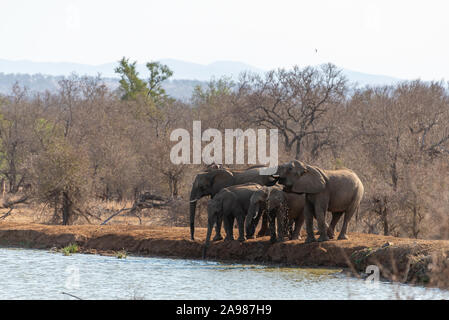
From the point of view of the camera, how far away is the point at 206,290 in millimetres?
15859

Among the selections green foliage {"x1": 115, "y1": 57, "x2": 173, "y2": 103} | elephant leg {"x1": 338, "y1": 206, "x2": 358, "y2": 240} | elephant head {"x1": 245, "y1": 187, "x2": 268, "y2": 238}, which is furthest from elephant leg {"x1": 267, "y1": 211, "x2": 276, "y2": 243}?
green foliage {"x1": 115, "y1": 57, "x2": 173, "y2": 103}

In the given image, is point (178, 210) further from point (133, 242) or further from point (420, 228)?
point (420, 228)

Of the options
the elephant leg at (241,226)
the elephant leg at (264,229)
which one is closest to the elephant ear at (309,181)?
the elephant leg at (241,226)

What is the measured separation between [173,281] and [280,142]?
21.7 metres

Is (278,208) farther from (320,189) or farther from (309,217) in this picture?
(320,189)

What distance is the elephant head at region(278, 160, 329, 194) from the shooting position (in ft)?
62.6

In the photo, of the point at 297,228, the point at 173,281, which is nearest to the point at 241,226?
the point at 297,228

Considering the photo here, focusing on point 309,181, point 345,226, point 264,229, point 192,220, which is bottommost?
point 264,229

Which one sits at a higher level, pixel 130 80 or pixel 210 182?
pixel 130 80

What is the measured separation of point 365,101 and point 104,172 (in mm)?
19311

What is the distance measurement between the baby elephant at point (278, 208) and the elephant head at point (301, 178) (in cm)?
Result: 43

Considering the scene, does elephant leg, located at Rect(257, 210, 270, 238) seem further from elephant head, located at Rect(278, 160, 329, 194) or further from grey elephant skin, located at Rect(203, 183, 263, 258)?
elephant head, located at Rect(278, 160, 329, 194)

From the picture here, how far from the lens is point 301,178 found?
19.2 m
